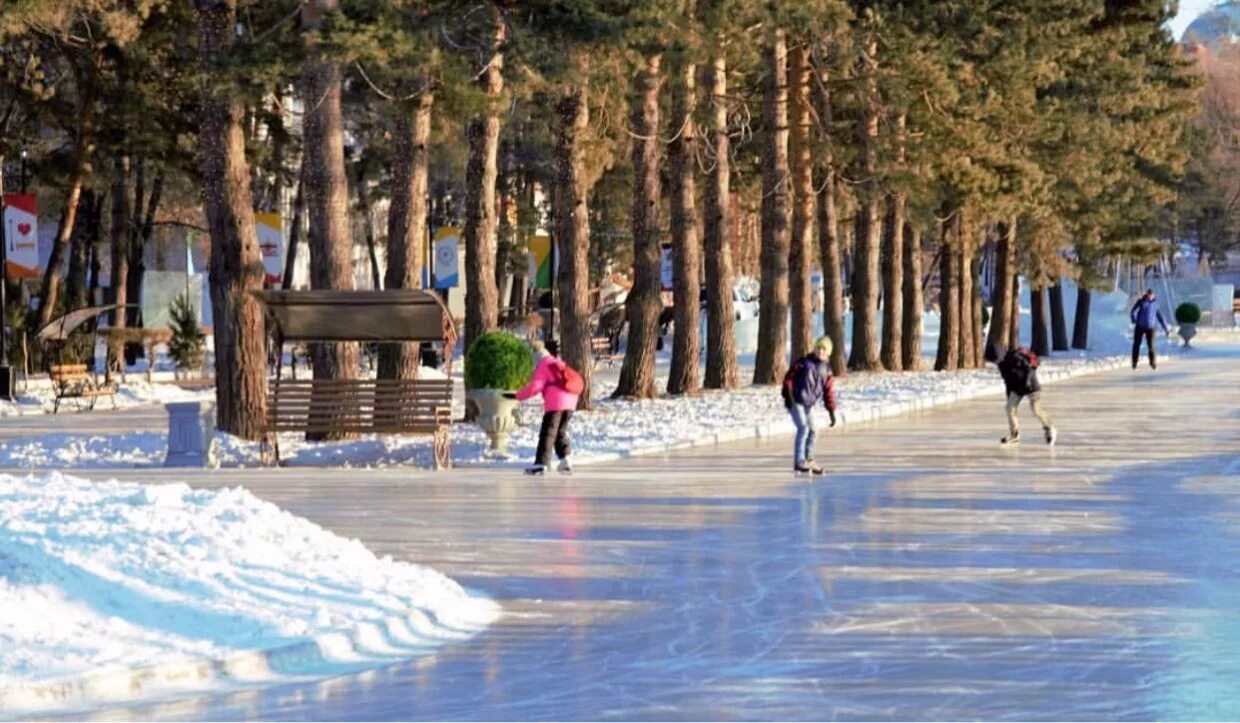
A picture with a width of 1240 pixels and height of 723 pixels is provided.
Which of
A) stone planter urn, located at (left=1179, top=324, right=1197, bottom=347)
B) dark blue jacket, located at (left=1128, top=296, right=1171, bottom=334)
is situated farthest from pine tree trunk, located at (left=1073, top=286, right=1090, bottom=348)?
dark blue jacket, located at (left=1128, top=296, right=1171, bottom=334)

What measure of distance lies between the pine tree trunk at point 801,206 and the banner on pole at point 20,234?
49.7ft

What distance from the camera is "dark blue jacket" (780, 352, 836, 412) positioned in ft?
86.3

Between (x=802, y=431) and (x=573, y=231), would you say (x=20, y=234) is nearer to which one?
(x=573, y=231)

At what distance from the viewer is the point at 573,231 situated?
36906mm

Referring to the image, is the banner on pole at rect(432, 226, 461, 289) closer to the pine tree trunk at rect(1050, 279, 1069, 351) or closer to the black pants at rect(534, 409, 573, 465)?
the black pants at rect(534, 409, 573, 465)

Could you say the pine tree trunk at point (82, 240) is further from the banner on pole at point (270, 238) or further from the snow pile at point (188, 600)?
the snow pile at point (188, 600)

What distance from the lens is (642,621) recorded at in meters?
14.2

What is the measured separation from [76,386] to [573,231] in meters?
11.9

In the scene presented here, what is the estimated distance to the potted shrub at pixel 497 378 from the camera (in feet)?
93.0

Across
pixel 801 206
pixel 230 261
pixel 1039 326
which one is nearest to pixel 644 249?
pixel 801 206

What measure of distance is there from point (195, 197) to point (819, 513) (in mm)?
51455

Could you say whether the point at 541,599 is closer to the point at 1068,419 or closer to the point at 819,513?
the point at 819,513

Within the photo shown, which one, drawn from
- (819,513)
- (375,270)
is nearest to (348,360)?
(819,513)

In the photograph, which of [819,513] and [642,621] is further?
[819,513]
